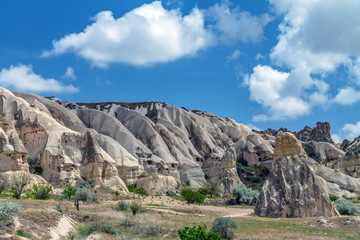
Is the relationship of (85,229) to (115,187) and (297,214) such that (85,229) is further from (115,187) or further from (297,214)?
(115,187)

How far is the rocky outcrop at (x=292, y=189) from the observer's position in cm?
3422

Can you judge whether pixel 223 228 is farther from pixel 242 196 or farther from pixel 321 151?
pixel 321 151

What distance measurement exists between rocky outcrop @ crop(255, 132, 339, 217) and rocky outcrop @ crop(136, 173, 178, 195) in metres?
25.0

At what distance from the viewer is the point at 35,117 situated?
59.0 meters

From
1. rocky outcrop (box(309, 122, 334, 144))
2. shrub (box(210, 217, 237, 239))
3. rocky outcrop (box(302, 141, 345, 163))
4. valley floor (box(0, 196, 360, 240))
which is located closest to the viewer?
valley floor (box(0, 196, 360, 240))

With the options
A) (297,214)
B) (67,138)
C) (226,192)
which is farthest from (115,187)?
(297,214)

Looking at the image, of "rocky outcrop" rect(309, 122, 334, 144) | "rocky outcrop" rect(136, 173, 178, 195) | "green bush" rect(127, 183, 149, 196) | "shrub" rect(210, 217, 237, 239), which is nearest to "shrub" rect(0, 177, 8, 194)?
"green bush" rect(127, 183, 149, 196)

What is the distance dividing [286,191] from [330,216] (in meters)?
4.15

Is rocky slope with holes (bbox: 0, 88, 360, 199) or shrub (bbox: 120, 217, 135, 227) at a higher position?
rocky slope with holes (bbox: 0, 88, 360, 199)

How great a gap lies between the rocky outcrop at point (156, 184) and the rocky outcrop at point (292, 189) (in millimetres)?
24953

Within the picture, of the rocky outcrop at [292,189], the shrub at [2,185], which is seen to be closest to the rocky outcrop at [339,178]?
the rocky outcrop at [292,189]

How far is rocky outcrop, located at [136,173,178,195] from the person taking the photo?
5969 centimetres

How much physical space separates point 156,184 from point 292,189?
94.2 ft

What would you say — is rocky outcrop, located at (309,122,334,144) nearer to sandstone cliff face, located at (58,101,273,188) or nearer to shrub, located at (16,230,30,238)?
sandstone cliff face, located at (58,101,273,188)
